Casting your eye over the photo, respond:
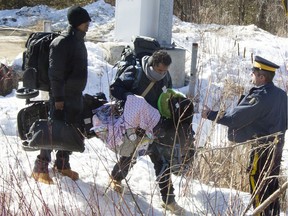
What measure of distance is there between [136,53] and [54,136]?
3.19 ft

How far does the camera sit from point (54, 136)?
12.7 ft

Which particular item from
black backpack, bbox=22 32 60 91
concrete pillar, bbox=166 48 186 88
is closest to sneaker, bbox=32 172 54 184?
black backpack, bbox=22 32 60 91

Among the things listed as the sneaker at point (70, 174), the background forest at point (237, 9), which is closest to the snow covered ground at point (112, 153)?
the sneaker at point (70, 174)

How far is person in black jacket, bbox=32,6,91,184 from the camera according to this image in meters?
3.88

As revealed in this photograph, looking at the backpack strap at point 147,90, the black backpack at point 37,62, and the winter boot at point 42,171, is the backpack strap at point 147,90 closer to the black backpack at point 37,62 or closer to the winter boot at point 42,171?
the black backpack at point 37,62

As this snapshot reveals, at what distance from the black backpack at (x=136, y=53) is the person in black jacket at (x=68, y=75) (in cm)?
32

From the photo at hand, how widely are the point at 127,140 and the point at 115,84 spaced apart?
1.65 feet

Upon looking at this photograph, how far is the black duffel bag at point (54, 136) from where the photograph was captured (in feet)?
12.6

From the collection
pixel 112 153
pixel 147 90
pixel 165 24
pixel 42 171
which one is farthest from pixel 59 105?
pixel 165 24

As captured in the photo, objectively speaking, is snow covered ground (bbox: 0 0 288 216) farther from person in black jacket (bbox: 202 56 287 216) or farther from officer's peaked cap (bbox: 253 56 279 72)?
officer's peaked cap (bbox: 253 56 279 72)

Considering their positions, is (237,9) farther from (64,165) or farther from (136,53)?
(64,165)

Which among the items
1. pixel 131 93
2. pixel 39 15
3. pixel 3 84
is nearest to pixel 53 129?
pixel 131 93

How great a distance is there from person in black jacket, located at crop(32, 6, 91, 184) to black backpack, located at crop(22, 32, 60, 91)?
13 cm

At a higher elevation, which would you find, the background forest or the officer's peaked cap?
the background forest
